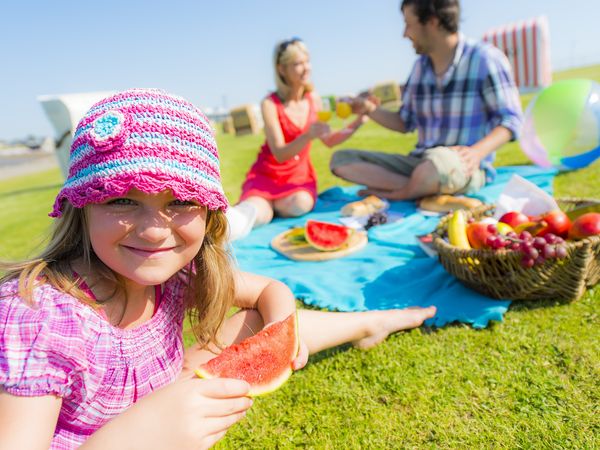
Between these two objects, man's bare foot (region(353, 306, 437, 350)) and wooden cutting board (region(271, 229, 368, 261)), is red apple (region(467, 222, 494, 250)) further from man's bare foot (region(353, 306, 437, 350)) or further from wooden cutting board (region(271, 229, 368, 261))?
wooden cutting board (region(271, 229, 368, 261))

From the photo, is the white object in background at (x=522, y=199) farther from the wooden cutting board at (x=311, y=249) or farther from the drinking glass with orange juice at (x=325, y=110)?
the drinking glass with orange juice at (x=325, y=110)

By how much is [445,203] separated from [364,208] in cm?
84

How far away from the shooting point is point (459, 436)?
185cm

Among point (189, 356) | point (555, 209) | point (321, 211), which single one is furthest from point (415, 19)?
point (189, 356)

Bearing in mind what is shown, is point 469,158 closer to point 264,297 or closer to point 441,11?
point 441,11

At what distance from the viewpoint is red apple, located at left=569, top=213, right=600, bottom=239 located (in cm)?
255

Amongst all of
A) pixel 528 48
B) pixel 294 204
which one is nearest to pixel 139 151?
pixel 294 204

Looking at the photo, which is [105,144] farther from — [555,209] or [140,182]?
[555,209]

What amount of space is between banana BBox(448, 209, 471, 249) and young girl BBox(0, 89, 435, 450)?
1.56m

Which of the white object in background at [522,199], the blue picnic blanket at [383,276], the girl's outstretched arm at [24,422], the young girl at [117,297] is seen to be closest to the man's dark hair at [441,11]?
the blue picnic blanket at [383,276]

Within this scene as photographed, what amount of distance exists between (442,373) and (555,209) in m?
1.54

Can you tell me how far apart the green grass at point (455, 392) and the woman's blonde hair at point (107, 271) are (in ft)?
1.41

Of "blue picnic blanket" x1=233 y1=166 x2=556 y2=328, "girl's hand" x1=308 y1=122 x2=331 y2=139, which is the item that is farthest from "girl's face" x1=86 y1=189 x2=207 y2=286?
"girl's hand" x1=308 y1=122 x2=331 y2=139

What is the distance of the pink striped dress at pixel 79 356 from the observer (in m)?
1.27
